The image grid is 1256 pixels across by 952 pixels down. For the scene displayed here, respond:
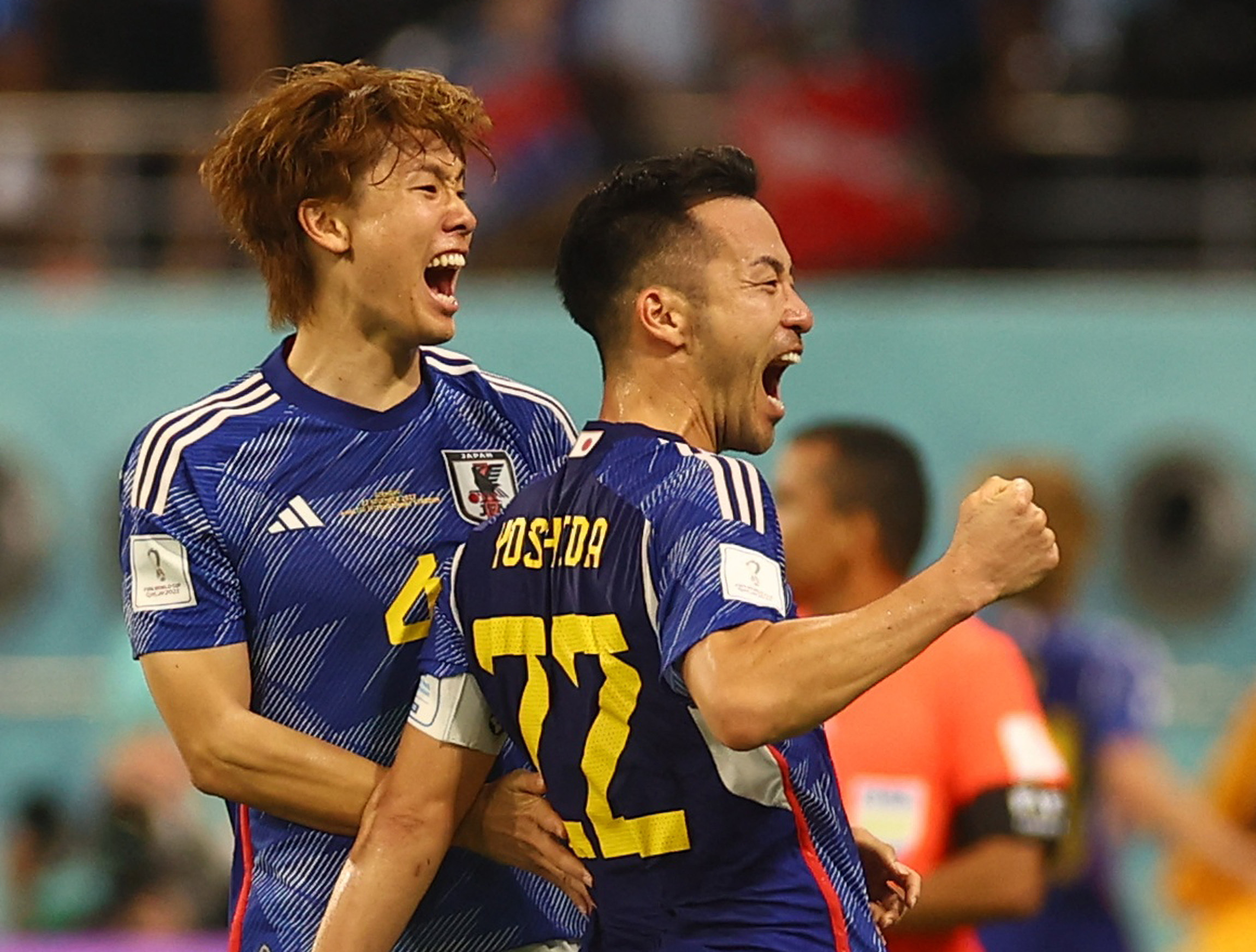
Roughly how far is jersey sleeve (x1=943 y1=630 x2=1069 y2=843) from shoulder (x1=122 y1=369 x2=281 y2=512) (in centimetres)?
179

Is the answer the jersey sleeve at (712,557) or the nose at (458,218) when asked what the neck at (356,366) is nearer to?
the nose at (458,218)

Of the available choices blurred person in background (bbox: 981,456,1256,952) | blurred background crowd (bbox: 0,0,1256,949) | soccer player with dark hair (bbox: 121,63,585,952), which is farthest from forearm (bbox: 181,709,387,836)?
blurred background crowd (bbox: 0,0,1256,949)

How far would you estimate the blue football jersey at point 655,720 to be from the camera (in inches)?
132

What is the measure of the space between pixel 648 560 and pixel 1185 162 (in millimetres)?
7660

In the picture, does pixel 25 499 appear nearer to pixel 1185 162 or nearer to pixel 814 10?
pixel 814 10

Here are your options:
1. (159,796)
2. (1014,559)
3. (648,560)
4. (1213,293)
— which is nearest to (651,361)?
(648,560)

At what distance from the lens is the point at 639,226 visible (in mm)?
3738

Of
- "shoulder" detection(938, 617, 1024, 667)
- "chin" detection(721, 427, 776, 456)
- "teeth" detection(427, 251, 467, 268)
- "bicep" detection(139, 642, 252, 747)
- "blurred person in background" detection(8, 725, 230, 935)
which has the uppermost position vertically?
"teeth" detection(427, 251, 467, 268)

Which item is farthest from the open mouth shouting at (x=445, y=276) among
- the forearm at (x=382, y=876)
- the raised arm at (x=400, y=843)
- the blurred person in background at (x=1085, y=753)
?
the blurred person in background at (x=1085, y=753)

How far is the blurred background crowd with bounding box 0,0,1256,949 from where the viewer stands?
10062mm

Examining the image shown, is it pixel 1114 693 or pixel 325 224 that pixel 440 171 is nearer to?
pixel 325 224

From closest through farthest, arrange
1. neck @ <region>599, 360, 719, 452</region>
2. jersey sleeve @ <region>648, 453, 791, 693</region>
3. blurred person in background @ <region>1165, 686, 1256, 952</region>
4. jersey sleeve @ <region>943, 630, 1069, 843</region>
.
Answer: jersey sleeve @ <region>648, 453, 791, 693</region>, neck @ <region>599, 360, 719, 452</region>, jersey sleeve @ <region>943, 630, 1069, 843</region>, blurred person in background @ <region>1165, 686, 1256, 952</region>

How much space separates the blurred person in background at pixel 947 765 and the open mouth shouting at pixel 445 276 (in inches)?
47.8

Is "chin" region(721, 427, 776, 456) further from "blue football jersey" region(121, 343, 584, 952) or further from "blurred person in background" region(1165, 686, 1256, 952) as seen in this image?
"blurred person in background" region(1165, 686, 1256, 952)
